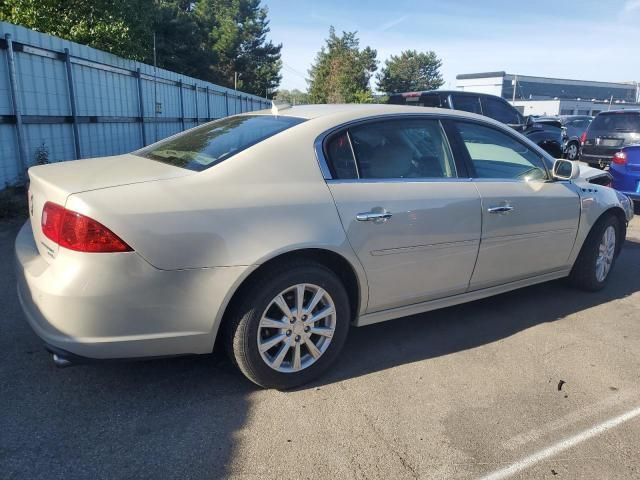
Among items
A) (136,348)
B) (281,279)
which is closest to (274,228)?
(281,279)

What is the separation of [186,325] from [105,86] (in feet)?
30.7

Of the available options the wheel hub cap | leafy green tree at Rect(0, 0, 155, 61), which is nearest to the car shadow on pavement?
the wheel hub cap

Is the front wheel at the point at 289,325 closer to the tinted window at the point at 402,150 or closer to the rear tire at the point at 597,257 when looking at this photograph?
the tinted window at the point at 402,150

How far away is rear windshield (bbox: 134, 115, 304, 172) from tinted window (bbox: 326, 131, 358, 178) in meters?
0.27

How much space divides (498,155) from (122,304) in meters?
3.02

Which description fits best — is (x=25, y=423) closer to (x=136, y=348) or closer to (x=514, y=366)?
(x=136, y=348)

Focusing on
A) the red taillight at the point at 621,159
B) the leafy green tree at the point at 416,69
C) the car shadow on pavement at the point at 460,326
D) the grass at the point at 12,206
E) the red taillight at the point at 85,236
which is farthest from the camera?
the leafy green tree at the point at 416,69

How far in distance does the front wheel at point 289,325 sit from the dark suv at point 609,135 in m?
11.0

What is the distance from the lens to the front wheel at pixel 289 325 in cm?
272

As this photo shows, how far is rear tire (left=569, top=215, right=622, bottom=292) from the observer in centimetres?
457

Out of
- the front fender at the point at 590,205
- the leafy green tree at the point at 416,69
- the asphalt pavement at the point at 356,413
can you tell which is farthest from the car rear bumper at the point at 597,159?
the leafy green tree at the point at 416,69

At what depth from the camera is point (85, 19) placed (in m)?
12.9

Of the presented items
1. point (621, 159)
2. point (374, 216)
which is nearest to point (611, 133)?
point (621, 159)

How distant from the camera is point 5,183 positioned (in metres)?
7.51
